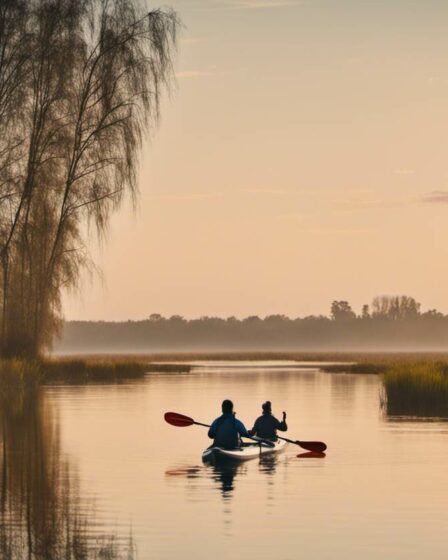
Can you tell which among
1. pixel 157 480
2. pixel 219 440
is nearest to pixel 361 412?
pixel 219 440

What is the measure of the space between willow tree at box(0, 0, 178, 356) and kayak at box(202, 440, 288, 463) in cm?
2037

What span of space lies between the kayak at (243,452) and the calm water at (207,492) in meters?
0.24

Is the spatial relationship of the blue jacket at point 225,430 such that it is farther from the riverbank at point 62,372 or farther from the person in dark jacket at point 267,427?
the riverbank at point 62,372

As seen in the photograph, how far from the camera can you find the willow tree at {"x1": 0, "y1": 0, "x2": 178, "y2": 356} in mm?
44031

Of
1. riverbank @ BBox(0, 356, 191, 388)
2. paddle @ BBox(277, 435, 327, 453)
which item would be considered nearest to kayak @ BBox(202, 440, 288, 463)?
paddle @ BBox(277, 435, 327, 453)

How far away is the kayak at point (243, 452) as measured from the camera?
2283 cm

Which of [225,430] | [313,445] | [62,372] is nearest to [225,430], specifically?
[225,430]

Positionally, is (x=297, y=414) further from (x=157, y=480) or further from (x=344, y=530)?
(x=344, y=530)

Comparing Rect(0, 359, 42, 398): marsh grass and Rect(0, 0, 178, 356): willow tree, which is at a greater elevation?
Rect(0, 0, 178, 356): willow tree

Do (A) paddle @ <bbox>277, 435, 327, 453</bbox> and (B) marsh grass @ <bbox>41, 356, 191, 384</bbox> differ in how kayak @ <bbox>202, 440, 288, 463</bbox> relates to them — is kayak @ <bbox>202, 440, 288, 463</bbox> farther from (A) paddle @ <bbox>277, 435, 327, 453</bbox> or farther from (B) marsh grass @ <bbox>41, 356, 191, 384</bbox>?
(B) marsh grass @ <bbox>41, 356, 191, 384</bbox>

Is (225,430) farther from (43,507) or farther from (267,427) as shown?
(43,507)

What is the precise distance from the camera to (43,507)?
1722 centimetres

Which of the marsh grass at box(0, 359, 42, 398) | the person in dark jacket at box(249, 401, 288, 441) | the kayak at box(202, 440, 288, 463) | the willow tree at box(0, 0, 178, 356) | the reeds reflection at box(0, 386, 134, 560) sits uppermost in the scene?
the willow tree at box(0, 0, 178, 356)

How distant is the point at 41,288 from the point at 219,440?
24.1 meters
